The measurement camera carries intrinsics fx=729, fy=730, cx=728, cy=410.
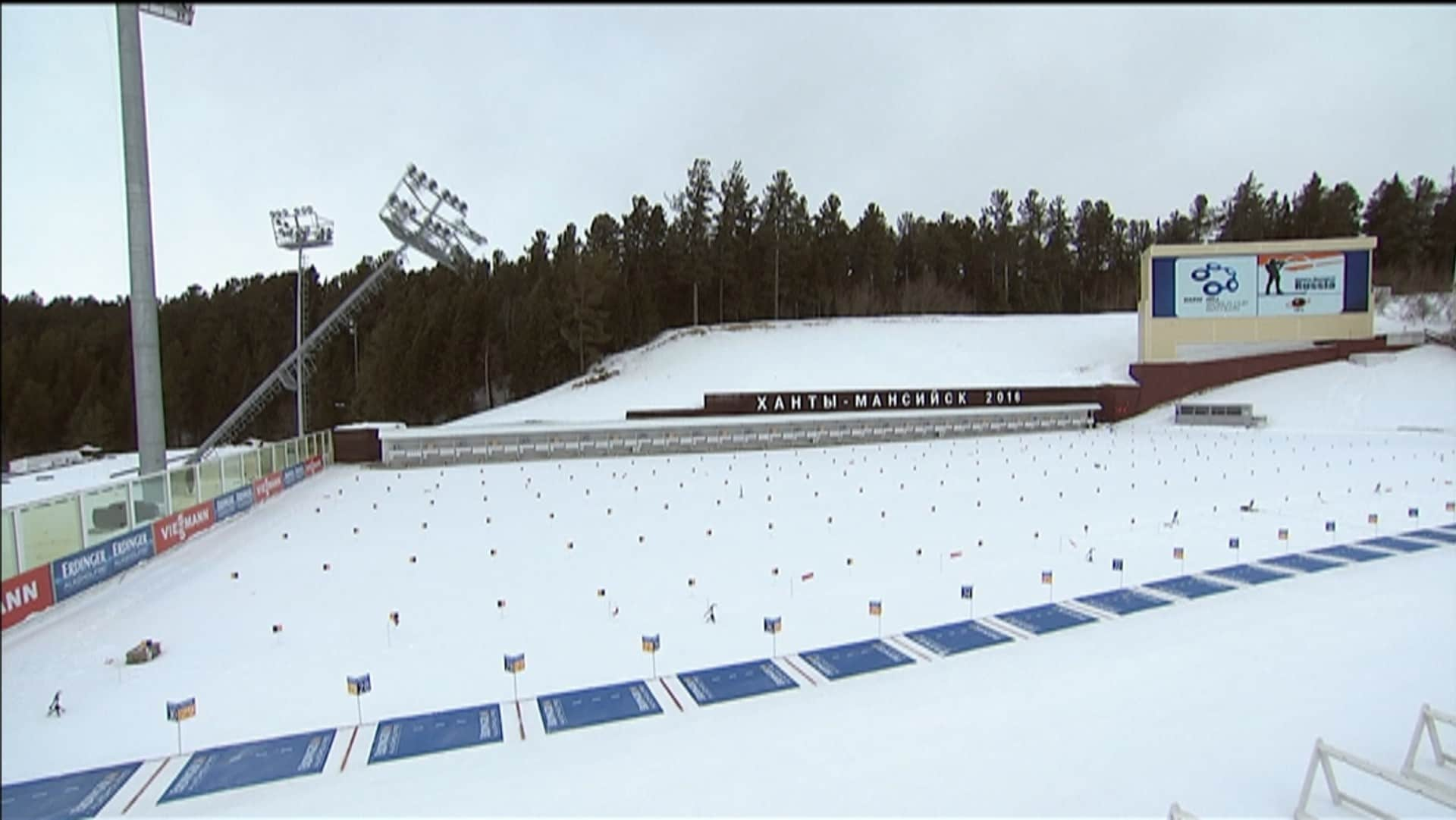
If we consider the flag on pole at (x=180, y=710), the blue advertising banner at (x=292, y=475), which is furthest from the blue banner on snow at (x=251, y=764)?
the blue advertising banner at (x=292, y=475)

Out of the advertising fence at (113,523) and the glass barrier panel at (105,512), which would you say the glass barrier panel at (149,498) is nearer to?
the advertising fence at (113,523)

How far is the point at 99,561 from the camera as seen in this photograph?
8.94 meters

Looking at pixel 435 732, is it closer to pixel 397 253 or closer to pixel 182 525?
pixel 182 525

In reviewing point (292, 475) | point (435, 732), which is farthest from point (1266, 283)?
point (292, 475)

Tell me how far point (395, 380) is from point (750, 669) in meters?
43.7

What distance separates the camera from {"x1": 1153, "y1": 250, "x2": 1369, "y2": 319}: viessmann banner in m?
27.2

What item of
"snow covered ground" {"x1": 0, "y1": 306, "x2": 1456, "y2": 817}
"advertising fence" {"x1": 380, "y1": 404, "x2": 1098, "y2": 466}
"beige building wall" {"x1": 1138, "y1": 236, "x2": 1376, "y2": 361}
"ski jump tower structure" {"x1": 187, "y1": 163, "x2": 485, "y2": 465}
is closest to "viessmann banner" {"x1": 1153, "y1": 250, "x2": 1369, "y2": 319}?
"beige building wall" {"x1": 1138, "y1": 236, "x2": 1376, "y2": 361}

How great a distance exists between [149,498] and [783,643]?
946 centimetres

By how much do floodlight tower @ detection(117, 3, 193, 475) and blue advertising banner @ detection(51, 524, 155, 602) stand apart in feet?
7.57

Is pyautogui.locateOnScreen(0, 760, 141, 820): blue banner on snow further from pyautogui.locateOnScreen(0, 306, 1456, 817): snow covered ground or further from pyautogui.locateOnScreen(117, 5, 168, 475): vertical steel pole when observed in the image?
pyautogui.locateOnScreen(117, 5, 168, 475): vertical steel pole

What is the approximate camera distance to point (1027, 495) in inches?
558

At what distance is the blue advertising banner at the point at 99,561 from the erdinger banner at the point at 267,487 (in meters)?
4.24

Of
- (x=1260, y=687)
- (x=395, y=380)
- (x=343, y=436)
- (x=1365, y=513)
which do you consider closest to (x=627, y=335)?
(x=395, y=380)

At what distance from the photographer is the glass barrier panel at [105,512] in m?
8.78
